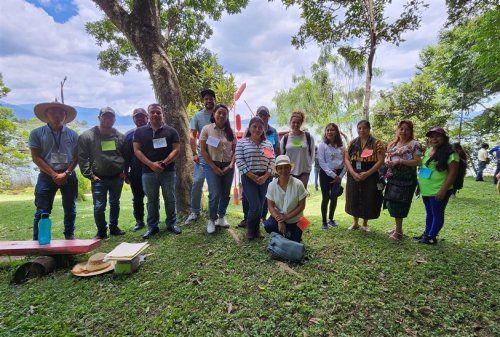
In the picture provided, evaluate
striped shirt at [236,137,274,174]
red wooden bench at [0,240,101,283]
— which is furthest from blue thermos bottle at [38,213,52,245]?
striped shirt at [236,137,274,174]

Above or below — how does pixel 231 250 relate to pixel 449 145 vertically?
below

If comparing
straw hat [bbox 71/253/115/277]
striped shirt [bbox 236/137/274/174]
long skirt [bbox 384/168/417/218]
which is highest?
striped shirt [bbox 236/137/274/174]

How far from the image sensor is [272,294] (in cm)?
253

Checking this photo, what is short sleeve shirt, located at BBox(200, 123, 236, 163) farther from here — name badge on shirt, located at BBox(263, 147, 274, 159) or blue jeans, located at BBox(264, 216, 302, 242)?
blue jeans, located at BBox(264, 216, 302, 242)

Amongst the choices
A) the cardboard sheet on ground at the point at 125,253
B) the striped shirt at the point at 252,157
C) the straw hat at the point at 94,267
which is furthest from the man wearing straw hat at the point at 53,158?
the striped shirt at the point at 252,157

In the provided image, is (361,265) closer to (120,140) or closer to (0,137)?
(120,140)

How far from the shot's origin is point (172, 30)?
1012 centimetres

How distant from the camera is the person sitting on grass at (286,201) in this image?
3328 mm

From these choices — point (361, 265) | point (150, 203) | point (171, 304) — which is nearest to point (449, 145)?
point (361, 265)

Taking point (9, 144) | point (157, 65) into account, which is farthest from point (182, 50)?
point (9, 144)

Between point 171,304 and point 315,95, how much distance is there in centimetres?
2450

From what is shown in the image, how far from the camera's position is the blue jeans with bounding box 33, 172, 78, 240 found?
3762 mm

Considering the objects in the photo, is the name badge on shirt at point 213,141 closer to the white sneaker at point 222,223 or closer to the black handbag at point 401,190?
the white sneaker at point 222,223

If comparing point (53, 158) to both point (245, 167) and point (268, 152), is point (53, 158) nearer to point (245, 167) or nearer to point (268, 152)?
point (245, 167)
